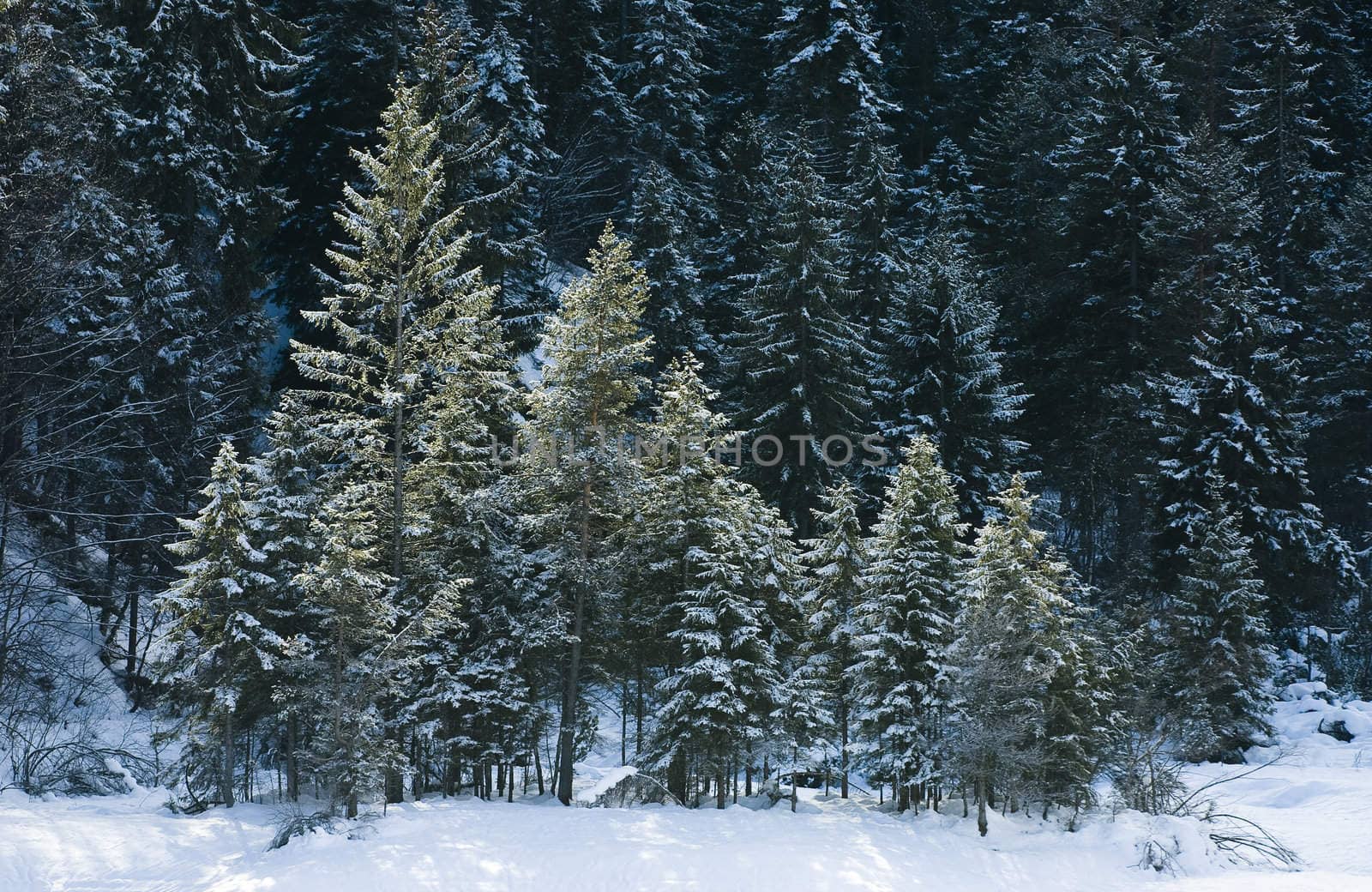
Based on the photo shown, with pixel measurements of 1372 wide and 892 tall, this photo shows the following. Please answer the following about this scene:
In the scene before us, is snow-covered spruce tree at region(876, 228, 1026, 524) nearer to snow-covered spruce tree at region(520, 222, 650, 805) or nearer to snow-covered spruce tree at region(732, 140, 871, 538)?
snow-covered spruce tree at region(732, 140, 871, 538)

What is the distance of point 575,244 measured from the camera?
4491cm

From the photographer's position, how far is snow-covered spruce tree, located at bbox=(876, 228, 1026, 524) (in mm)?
29234

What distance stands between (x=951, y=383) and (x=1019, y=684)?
42.1 ft

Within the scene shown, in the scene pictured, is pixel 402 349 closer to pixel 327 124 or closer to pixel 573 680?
pixel 573 680

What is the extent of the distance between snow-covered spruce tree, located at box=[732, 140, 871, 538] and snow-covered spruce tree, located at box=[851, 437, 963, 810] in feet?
22.1

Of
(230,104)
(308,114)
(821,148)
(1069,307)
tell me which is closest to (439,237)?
(230,104)

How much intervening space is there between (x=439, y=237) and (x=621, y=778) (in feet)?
42.6

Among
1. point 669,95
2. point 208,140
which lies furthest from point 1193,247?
point 208,140

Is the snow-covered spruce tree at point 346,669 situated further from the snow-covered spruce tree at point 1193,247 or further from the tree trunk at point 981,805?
Answer: the snow-covered spruce tree at point 1193,247

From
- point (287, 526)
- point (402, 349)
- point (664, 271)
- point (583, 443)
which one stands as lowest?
point (287, 526)

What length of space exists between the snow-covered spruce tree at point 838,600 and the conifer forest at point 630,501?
0.15 meters

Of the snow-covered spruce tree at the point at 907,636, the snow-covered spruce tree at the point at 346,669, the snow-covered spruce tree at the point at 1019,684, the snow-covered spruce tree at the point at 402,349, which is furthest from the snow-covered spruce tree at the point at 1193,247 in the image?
the snow-covered spruce tree at the point at 346,669

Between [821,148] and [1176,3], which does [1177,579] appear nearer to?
[821,148]

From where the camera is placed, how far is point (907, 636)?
68.9 ft
